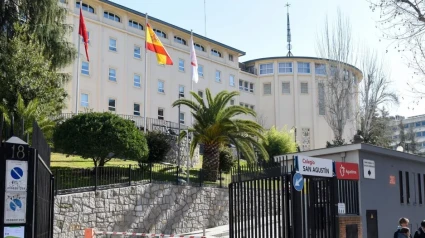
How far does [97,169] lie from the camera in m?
20.6

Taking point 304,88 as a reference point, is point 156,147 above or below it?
below

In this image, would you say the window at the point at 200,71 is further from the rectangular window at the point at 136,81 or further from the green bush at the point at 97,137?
the green bush at the point at 97,137

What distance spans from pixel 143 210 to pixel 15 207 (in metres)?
16.0

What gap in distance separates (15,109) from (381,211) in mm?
14770

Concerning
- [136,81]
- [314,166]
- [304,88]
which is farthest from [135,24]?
[314,166]

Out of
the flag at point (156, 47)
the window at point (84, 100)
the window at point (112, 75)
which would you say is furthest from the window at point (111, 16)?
the flag at point (156, 47)

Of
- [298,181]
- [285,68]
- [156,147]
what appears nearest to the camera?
[298,181]

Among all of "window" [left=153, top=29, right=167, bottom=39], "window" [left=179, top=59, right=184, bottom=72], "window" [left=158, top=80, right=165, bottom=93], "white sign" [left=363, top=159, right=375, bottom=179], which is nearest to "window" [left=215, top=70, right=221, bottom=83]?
"window" [left=179, top=59, right=184, bottom=72]

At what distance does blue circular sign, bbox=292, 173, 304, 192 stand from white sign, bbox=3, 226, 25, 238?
6722 millimetres

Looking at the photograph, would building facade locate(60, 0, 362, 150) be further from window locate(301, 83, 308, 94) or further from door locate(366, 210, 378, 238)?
door locate(366, 210, 378, 238)

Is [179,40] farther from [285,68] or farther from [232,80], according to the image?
[285,68]

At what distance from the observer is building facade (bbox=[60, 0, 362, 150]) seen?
44031 mm

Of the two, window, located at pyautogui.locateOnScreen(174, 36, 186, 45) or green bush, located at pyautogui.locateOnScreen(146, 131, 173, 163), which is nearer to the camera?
green bush, located at pyautogui.locateOnScreen(146, 131, 173, 163)

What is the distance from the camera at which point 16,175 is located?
6160mm
